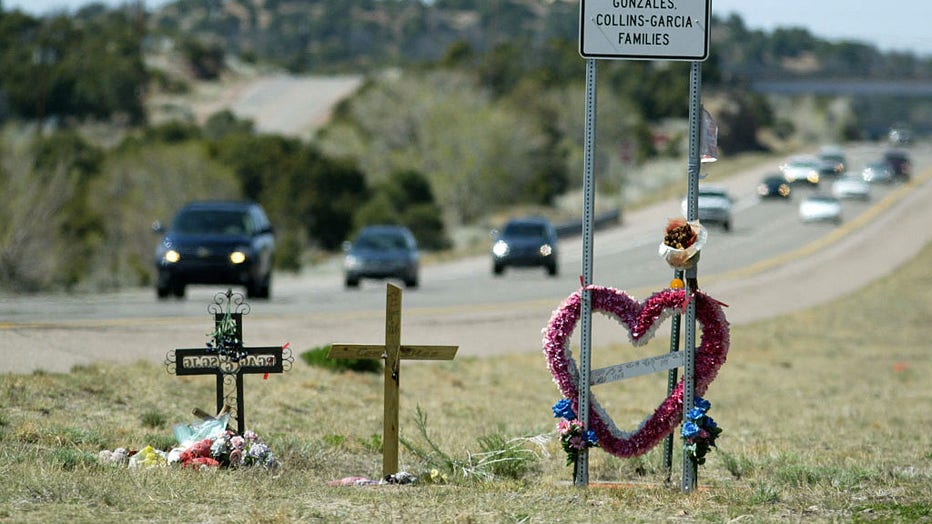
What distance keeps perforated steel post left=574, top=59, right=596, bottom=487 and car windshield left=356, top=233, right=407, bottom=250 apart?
23.7 m

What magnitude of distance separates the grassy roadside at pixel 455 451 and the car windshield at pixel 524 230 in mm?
16431

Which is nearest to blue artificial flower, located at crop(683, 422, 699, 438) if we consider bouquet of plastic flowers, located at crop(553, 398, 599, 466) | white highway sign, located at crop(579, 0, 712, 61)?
bouquet of plastic flowers, located at crop(553, 398, 599, 466)

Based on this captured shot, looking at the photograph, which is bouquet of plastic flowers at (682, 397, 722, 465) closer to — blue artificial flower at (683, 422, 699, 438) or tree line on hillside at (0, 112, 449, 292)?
blue artificial flower at (683, 422, 699, 438)

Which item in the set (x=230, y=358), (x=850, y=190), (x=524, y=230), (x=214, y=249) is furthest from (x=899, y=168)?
(x=230, y=358)

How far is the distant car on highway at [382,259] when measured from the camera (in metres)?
32.2

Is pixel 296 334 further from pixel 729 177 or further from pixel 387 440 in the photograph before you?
pixel 729 177

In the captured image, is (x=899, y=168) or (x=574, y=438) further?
(x=899, y=168)

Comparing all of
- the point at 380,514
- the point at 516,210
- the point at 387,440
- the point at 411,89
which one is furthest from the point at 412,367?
the point at 411,89

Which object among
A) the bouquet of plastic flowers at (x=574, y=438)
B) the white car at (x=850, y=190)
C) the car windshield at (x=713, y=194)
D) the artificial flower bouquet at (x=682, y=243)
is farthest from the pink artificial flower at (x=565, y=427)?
the white car at (x=850, y=190)

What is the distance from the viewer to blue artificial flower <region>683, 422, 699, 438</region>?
29.6 ft

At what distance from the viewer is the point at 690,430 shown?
9047 mm

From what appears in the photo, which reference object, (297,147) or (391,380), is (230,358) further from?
(297,147)

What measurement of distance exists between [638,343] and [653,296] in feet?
1.09

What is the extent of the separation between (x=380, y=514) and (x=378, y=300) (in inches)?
816
